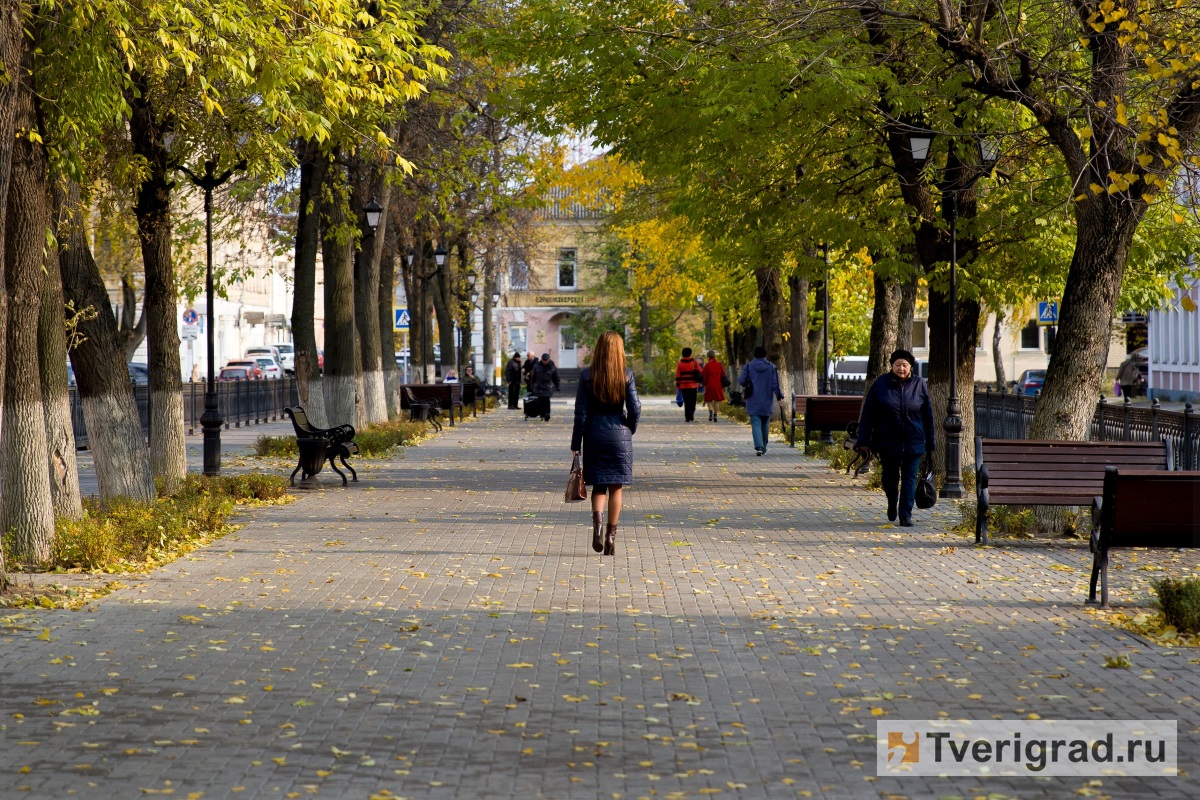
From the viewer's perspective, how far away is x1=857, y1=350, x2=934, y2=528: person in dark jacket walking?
49.0 ft

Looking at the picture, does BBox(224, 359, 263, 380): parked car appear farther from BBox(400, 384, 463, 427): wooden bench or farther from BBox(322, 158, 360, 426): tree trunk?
BBox(322, 158, 360, 426): tree trunk

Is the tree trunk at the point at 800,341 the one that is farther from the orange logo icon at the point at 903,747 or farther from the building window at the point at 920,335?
the building window at the point at 920,335

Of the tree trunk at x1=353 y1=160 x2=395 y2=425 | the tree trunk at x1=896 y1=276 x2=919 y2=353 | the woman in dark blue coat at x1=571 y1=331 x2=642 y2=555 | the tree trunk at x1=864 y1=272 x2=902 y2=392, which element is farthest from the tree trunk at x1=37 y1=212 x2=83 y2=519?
the tree trunk at x1=353 y1=160 x2=395 y2=425

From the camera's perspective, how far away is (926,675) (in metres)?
Result: 7.71

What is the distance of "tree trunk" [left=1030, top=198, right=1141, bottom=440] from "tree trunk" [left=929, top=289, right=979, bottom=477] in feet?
16.4

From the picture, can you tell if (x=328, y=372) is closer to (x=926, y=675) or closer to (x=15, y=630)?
(x=15, y=630)

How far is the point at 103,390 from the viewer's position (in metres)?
14.6

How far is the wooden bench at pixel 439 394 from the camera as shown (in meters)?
36.3

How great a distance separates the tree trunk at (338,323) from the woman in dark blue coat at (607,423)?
13287mm

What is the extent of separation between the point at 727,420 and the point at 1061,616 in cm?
3207

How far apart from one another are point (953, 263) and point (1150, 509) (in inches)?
327

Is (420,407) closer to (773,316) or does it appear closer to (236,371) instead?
(773,316)

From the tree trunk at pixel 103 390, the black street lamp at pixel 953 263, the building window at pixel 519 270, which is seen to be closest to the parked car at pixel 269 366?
the building window at pixel 519 270
